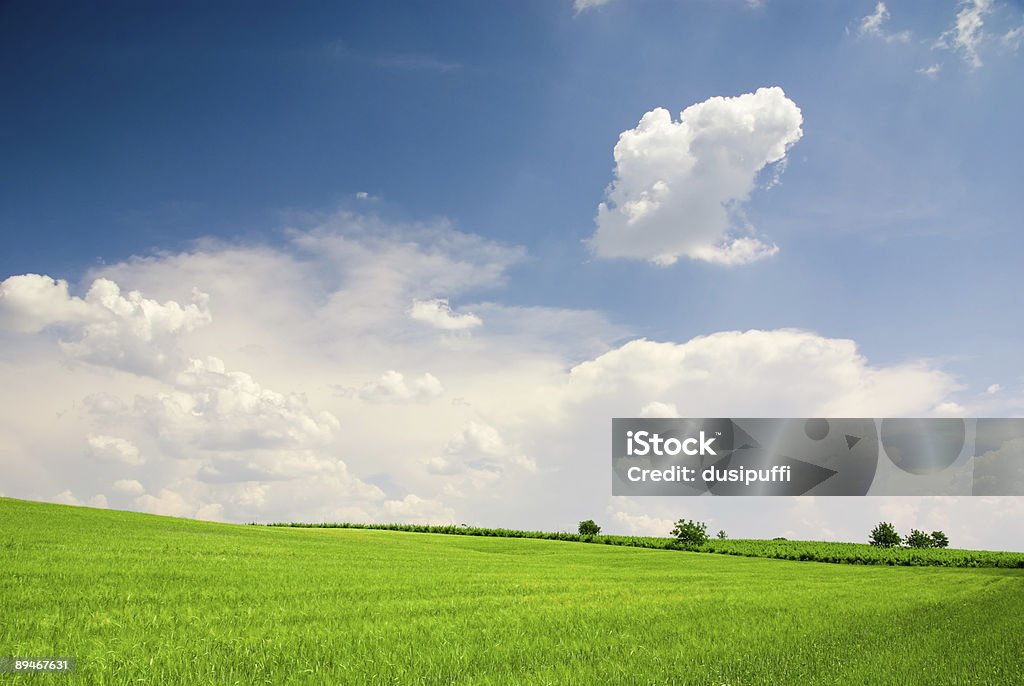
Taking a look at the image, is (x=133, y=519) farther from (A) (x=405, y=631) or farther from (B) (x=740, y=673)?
(B) (x=740, y=673)

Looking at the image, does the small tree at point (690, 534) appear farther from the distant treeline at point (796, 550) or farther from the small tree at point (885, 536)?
the small tree at point (885, 536)

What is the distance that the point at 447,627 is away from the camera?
1612 centimetres

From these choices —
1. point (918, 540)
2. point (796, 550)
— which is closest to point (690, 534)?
point (796, 550)

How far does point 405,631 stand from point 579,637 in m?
3.81

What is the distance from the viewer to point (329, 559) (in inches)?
1436

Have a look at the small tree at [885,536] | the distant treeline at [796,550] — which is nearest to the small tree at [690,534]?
the distant treeline at [796,550]

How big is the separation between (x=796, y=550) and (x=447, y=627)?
8157cm

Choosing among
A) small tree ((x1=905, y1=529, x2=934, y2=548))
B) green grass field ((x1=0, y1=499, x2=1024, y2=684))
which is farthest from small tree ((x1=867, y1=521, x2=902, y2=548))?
green grass field ((x1=0, y1=499, x2=1024, y2=684))

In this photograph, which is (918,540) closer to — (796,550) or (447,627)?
(796,550)

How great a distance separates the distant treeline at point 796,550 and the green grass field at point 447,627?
57756mm

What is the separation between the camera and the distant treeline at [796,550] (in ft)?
276

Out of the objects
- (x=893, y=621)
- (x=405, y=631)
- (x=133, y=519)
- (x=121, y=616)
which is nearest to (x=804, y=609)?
(x=893, y=621)

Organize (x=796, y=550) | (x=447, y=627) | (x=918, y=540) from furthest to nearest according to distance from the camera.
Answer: (x=918, y=540) → (x=796, y=550) → (x=447, y=627)

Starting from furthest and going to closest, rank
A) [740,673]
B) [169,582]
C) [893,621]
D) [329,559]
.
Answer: [329,559]
[169,582]
[893,621]
[740,673]
